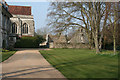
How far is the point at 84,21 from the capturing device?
25.9 m

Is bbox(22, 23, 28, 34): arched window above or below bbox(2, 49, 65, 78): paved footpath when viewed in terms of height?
above

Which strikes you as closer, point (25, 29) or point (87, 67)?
point (87, 67)

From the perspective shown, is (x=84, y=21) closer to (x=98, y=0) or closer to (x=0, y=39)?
(x=98, y=0)

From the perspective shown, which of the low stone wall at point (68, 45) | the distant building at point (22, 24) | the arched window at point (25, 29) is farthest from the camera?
the arched window at point (25, 29)

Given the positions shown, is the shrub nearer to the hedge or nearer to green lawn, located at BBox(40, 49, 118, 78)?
the hedge

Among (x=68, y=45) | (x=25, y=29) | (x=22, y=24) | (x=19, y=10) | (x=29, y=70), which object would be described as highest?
(x=19, y=10)

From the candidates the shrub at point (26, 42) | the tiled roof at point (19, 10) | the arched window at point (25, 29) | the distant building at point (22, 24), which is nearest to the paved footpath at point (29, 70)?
the shrub at point (26, 42)

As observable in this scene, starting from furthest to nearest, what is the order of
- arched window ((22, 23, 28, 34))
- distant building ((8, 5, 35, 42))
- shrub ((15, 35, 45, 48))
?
arched window ((22, 23, 28, 34))
distant building ((8, 5, 35, 42))
shrub ((15, 35, 45, 48))

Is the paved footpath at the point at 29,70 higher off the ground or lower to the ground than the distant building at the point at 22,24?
lower

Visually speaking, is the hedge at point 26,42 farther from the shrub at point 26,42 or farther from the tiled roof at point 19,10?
the tiled roof at point 19,10

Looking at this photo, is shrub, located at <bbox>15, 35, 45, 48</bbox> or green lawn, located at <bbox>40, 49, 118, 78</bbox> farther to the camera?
shrub, located at <bbox>15, 35, 45, 48</bbox>

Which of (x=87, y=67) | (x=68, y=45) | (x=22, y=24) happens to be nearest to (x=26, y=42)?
(x=22, y=24)

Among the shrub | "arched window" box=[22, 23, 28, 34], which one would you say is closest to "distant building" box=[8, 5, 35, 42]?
"arched window" box=[22, 23, 28, 34]

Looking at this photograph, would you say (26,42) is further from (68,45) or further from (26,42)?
(68,45)
